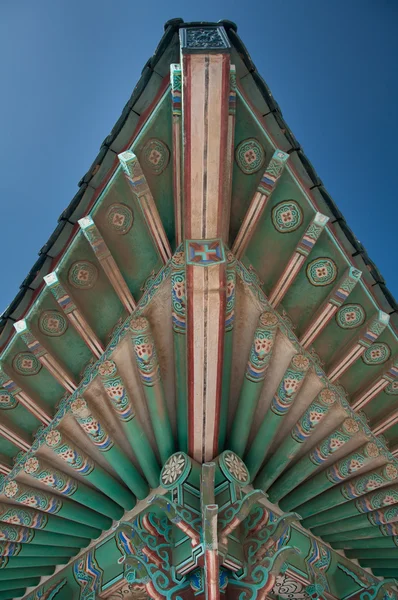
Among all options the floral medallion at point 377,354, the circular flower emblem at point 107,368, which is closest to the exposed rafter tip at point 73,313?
the circular flower emblem at point 107,368

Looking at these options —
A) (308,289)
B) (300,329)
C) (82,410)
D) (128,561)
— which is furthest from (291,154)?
(128,561)

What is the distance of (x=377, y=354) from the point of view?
181 inches

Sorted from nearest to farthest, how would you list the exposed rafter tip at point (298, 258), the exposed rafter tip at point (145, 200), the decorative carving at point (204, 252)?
the decorative carving at point (204, 252) → the exposed rafter tip at point (145, 200) → the exposed rafter tip at point (298, 258)

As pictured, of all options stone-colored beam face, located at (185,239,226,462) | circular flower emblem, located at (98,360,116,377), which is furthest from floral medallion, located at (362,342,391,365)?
circular flower emblem, located at (98,360,116,377)

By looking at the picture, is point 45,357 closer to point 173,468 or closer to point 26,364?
point 26,364

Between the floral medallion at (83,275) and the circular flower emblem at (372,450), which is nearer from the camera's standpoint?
the floral medallion at (83,275)

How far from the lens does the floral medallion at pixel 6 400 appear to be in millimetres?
4504

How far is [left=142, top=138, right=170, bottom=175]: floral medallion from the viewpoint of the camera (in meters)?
3.90

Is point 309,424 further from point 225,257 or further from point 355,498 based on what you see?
point 225,257

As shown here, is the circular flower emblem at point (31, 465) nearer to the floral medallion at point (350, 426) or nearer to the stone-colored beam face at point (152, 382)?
the stone-colored beam face at point (152, 382)

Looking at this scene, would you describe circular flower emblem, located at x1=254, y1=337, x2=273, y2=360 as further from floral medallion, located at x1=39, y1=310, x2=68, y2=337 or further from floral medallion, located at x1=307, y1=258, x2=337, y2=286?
floral medallion, located at x1=39, y1=310, x2=68, y2=337

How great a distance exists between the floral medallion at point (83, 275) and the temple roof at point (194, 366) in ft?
0.05

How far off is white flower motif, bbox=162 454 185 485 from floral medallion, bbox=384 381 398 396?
203 centimetres

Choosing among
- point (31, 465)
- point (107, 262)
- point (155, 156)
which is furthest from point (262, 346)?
point (31, 465)
